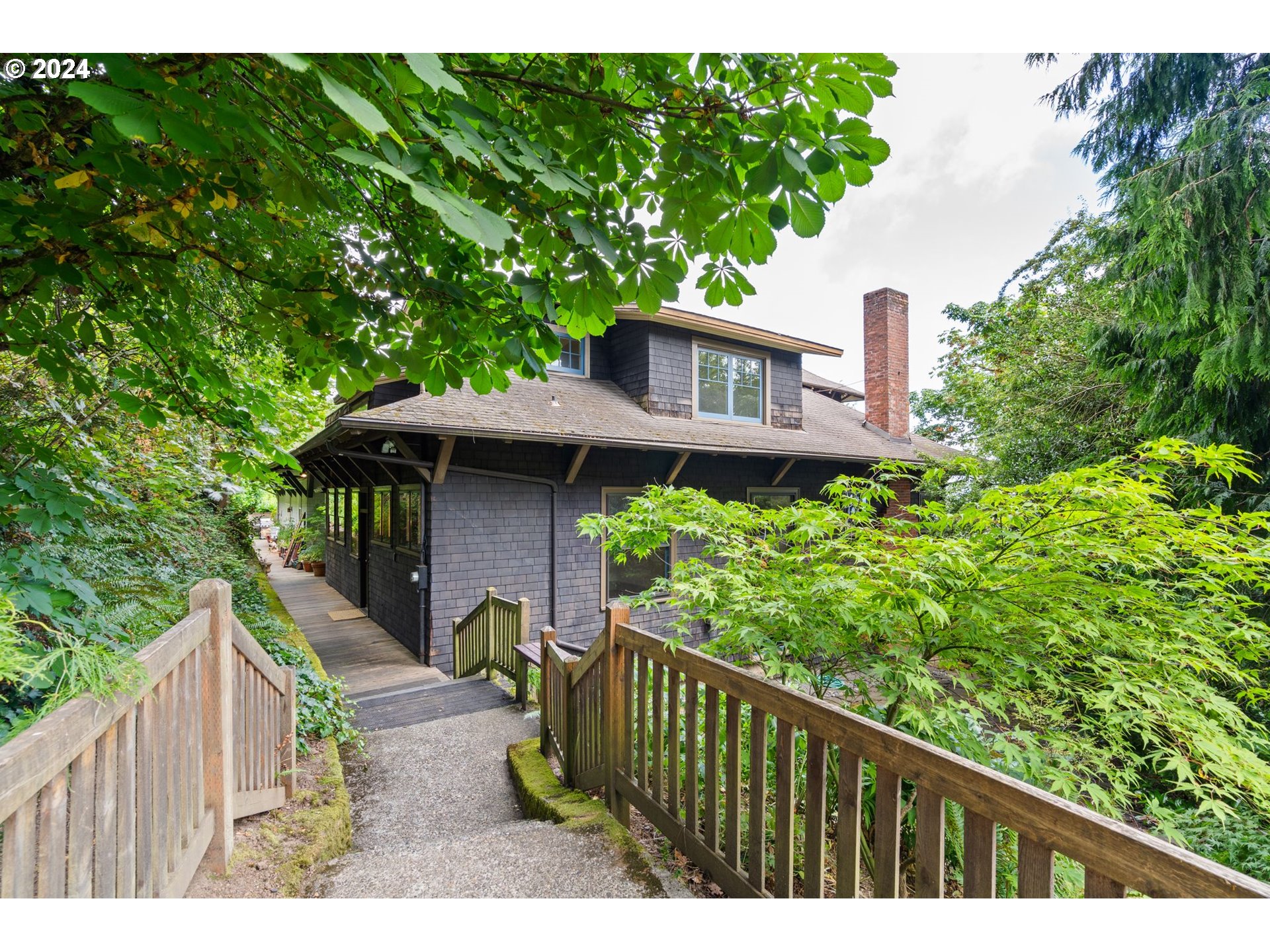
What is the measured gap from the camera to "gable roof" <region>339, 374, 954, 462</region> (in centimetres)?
608

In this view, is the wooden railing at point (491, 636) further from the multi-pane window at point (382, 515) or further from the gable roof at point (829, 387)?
the gable roof at point (829, 387)

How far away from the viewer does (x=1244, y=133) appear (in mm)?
4016

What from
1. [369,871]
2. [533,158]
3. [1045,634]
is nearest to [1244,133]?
[1045,634]

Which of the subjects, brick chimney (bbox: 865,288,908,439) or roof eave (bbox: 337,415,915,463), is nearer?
roof eave (bbox: 337,415,915,463)

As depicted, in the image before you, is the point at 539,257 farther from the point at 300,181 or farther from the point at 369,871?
the point at 369,871

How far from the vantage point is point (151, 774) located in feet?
4.69

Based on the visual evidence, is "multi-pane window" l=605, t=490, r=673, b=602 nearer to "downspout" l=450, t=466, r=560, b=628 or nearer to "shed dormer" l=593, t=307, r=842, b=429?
"downspout" l=450, t=466, r=560, b=628

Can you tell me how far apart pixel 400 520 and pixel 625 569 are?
3.44m

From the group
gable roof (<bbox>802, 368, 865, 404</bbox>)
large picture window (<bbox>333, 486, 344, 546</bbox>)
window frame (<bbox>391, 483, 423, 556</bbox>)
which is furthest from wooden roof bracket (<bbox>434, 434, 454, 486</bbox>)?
gable roof (<bbox>802, 368, 865, 404</bbox>)

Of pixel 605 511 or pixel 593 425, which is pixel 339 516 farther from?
pixel 593 425

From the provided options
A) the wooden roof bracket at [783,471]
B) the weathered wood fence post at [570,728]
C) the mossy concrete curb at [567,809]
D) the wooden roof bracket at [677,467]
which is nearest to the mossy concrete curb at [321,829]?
the mossy concrete curb at [567,809]

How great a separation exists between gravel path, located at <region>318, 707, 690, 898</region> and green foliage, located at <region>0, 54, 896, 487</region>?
2.03 m

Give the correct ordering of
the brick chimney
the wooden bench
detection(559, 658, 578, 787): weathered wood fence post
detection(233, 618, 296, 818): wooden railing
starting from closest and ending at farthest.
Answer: detection(233, 618, 296, 818): wooden railing < detection(559, 658, 578, 787): weathered wood fence post < the wooden bench < the brick chimney
